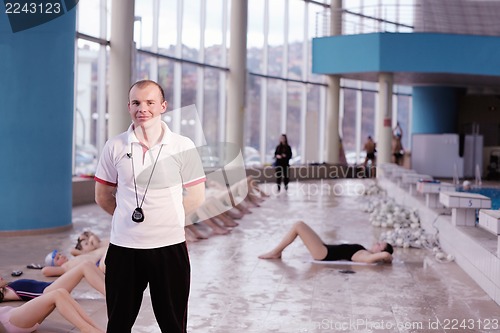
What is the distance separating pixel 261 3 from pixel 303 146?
17.9 feet

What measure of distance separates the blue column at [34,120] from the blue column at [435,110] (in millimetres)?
19483

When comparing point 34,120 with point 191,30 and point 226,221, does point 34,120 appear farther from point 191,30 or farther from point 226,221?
point 191,30

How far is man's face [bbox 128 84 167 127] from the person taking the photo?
10.7 feet

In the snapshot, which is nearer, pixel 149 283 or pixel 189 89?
pixel 149 283

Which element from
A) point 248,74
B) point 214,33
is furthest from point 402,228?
point 248,74

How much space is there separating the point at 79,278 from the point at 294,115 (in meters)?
21.3

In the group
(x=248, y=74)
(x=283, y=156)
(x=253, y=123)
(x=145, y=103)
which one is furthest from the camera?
(x=253, y=123)

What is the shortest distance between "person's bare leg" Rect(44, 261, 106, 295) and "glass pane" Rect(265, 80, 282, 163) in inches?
767

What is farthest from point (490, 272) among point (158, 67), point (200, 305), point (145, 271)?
point (158, 67)

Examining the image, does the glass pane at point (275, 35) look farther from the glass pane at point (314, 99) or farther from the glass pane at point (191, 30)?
the glass pane at point (191, 30)

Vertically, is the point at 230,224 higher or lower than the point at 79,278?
lower

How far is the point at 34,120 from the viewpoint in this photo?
34.0 feet

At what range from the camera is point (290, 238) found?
8.37m

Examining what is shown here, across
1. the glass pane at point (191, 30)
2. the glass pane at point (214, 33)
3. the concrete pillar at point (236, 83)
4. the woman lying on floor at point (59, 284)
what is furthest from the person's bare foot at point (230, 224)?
the glass pane at point (214, 33)
